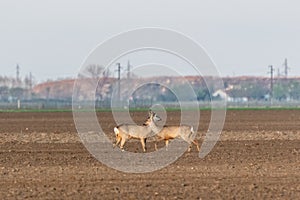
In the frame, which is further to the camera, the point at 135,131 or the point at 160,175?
the point at 135,131

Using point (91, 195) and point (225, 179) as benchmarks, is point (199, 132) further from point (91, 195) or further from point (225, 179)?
point (91, 195)

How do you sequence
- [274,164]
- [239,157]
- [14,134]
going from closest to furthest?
Answer: [274,164], [239,157], [14,134]

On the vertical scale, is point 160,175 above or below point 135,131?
below

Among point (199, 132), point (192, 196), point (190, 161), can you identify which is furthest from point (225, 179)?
point (199, 132)

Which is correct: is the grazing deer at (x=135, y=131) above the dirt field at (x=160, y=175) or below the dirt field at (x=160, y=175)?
above

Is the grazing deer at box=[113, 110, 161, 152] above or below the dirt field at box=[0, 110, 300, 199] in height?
above

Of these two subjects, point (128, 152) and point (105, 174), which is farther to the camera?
point (128, 152)

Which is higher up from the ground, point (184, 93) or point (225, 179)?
point (184, 93)

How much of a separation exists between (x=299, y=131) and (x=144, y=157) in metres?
18.0

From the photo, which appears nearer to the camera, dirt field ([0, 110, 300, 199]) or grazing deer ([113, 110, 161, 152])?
dirt field ([0, 110, 300, 199])

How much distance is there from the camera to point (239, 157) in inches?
1049

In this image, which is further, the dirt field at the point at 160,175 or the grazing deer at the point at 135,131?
the grazing deer at the point at 135,131

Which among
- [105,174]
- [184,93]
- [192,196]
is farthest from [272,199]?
[184,93]

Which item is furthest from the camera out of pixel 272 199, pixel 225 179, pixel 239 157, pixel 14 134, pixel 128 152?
pixel 14 134
